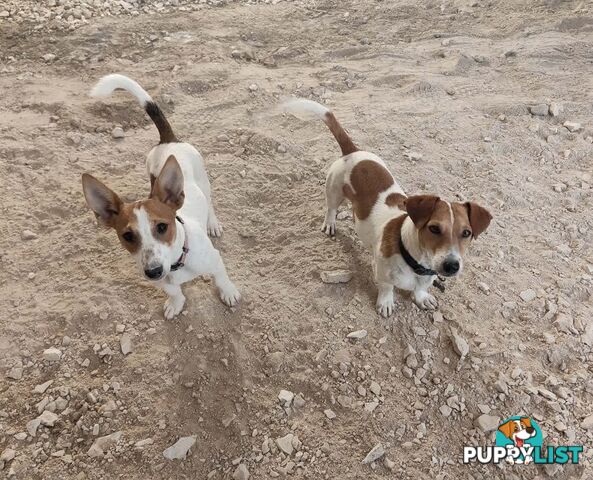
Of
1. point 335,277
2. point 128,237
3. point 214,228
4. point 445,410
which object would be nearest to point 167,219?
point 128,237

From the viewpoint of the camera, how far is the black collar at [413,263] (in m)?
2.62

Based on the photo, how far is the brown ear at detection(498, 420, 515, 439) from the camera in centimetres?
239

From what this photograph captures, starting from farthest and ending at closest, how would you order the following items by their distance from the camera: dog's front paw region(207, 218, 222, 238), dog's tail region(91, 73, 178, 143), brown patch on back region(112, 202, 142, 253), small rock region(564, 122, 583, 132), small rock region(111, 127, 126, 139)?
small rock region(111, 127, 126, 139)
small rock region(564, 122, 583, 132)
dog's front paw region(207, 218, 222, 238)
dog's tail region(91, 73, 178, 143)
brown patch on back region(112, 202, 142, 253)

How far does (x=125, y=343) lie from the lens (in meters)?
2.84

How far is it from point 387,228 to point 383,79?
2606mm

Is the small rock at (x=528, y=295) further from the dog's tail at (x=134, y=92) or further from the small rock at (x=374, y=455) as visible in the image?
the dog's tail at (x=134, y=92)

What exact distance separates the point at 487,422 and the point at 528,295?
0.95 m

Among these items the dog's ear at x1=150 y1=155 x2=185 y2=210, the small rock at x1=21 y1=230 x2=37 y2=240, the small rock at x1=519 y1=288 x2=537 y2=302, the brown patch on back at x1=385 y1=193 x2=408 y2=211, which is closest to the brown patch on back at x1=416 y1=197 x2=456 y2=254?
the brown patch on back at x1=385 y1=193 x2=408 y2=211

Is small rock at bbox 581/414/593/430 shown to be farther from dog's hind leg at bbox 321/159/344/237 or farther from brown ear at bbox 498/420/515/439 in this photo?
dog's hind leg at bbox 321/159/344/237

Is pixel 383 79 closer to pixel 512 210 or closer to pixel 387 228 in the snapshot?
pixel 512 210

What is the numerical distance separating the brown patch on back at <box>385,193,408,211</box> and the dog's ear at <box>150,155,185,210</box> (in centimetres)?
126

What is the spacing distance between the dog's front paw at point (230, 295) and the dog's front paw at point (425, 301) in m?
1.12

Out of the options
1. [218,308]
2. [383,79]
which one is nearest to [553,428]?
[218,308]

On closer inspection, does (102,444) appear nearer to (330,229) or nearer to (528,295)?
(330,229)
